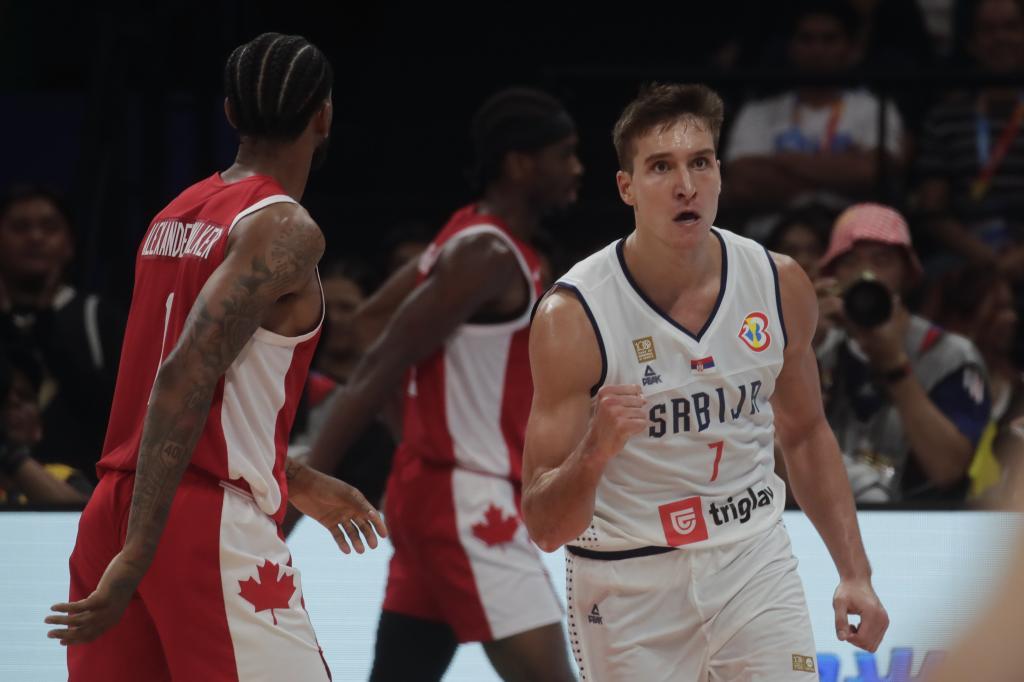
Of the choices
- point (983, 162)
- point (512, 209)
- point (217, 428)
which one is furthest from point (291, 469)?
point (983, 162)

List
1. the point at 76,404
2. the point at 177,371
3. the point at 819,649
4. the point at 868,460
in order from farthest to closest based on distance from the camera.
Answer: the point at 76,404 → the point at 868,460 → the point at 819,649 → the point at 177,371

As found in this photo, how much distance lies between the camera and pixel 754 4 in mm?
8352

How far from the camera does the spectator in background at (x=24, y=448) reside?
205 inches

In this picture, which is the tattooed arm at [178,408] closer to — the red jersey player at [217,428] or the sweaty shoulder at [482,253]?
the red jersey player at [217,428]

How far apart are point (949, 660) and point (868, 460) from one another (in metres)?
3.46

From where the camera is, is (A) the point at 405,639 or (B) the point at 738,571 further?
(A) the point at 405,639

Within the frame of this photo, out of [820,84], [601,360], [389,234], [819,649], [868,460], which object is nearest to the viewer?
[601,360]

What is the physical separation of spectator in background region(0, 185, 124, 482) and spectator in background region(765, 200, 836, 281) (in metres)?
2.59

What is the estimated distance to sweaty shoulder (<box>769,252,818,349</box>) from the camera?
3.65 meters

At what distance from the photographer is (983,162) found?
7.39 m

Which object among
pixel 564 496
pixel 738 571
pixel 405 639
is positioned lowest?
pixel 405 639

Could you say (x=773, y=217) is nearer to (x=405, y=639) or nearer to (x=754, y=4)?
(x=754, y=4)

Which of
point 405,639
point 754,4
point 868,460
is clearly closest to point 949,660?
point 405,639

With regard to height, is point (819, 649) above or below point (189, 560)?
below
